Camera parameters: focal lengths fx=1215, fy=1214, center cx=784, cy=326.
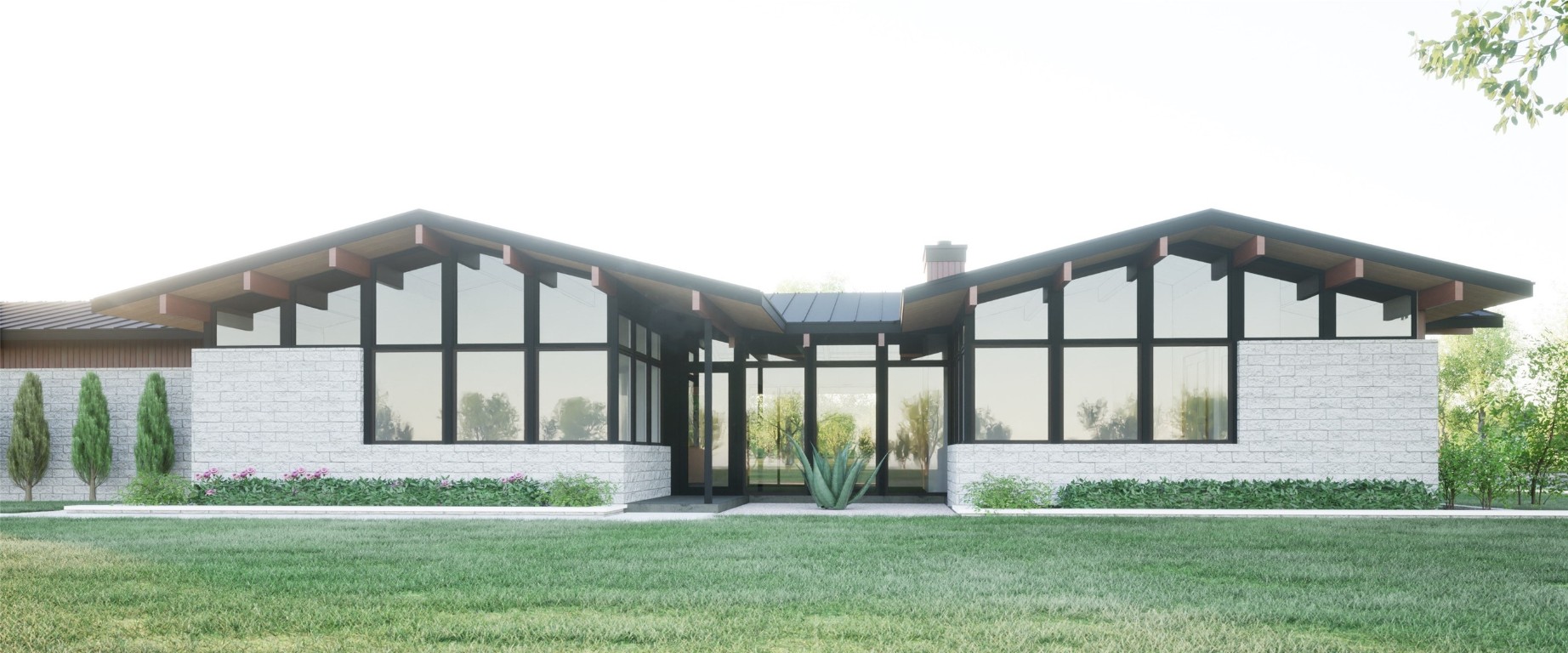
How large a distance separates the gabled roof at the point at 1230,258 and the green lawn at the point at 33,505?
36.1 feet

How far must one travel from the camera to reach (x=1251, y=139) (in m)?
26.3

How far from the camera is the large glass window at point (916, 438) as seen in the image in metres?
17.5

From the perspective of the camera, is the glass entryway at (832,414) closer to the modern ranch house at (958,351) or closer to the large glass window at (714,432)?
the large glass window at (714,432)

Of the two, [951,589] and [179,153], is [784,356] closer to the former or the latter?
[179,153]

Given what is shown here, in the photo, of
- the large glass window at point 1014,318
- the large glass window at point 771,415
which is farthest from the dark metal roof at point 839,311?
the large glass window at point 1014,318

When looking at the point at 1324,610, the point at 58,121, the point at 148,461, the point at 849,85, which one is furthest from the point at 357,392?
the point at 849,85

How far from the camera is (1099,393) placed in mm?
14875

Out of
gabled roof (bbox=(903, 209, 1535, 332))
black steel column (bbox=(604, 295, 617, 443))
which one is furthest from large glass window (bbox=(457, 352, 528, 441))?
gabled roof (bbox=(903, 209, 1535, 332))

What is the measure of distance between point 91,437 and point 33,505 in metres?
1.46

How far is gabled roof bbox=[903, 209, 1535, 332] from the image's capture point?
13773mm

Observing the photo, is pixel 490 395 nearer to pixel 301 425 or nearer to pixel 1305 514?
pixel 301 425

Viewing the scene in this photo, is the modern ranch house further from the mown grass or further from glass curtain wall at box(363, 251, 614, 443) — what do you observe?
the mown grass

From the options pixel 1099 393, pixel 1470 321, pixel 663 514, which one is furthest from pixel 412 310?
pixel 1470 321

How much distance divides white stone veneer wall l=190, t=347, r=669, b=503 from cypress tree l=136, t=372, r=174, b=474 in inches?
73.3
